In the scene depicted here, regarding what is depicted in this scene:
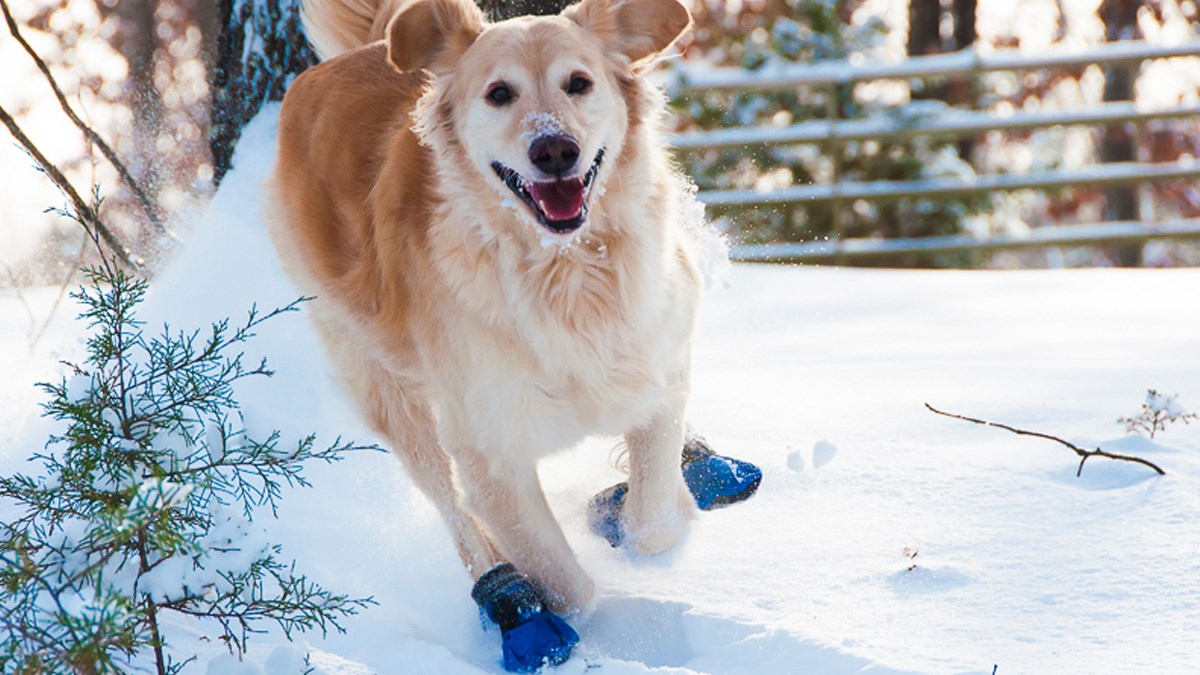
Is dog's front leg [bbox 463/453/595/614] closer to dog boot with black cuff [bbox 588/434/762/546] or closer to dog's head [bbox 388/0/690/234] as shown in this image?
dog boot with black cuff [bbox 588/434/762/546]

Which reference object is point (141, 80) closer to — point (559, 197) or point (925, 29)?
point (925, 29)

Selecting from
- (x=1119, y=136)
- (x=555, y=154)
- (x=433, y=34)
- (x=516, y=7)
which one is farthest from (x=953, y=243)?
(x=555, y=154)

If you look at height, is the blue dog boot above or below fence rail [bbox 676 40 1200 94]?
below

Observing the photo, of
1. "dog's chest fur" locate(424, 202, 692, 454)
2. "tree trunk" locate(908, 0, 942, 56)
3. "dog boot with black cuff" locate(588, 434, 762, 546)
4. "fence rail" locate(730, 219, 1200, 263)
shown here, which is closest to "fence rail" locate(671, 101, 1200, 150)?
"fence rail" locate(730, 219, 1200, 263)

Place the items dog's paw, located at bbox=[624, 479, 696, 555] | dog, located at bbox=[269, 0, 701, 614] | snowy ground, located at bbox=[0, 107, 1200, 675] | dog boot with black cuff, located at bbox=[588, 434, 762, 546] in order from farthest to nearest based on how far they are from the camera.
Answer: dog boot with black cuff, located at bbox=[588, 434, 762, 546] → dog's paw, located at bbox=[624, 479, 696, 555] → dog, located at bbox=[269, 0, 701, 614] → snowy ground, located at bbox=[0, 107, 1200, 675]

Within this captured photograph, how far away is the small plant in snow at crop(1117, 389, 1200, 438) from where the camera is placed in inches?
130

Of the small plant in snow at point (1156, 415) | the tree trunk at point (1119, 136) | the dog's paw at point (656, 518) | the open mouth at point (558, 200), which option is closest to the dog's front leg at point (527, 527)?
the dog's paw at point (656, 518)

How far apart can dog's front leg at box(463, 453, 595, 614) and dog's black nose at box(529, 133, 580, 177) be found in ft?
2.37

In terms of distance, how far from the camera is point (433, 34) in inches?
121

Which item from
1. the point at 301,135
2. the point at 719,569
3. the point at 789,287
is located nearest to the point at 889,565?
the point at 719,569

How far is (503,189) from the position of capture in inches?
112

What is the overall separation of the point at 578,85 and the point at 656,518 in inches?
43.1

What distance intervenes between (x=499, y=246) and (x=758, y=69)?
8.12m

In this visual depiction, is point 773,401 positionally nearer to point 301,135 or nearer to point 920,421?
point 920,421
